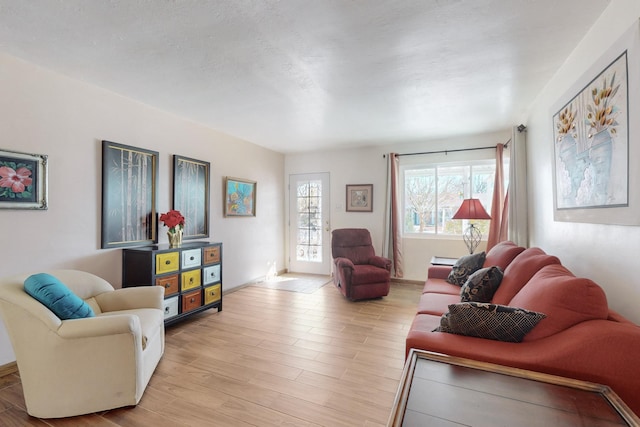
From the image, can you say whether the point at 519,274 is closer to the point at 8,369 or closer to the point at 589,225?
the point at 589,225

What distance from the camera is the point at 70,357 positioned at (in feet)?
5.71

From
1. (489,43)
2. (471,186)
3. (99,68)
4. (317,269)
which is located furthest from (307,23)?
(317,269)

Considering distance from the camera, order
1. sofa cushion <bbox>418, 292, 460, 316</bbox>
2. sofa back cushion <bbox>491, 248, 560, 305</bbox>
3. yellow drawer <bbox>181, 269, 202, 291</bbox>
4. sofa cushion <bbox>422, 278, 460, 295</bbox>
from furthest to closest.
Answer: yellow drawer <bbox>181, 269, 202, 291</bbox>
sofa cushion <bbox>422, 278, 460, 295</bbox>
sofa cushion <bbox>418, 292, 460, 316</bbox>
sofa back cushion <bbox>491, 248, 560, 305</bbox>

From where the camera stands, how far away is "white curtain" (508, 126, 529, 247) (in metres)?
3.48

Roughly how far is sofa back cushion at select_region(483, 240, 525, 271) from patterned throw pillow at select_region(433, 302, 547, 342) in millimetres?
1292

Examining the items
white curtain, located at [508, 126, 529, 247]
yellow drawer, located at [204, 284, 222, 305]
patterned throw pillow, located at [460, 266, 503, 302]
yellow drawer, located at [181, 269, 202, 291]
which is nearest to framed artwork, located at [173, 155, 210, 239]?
yellow drawer, located at [181, 269, 202, 291]

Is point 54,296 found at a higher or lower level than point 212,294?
higher

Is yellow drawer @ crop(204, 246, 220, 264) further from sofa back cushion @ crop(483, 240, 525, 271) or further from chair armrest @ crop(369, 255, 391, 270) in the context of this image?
sofa back cushion @ crop(483, 240, 525, 271)

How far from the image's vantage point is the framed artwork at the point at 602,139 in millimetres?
1447

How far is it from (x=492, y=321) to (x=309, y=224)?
14.7ft

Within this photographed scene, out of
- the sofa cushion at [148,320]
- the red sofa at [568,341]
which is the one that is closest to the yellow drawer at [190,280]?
the sofa cushion at [148,320]

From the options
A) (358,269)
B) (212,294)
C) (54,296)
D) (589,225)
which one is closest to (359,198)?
(358,269)

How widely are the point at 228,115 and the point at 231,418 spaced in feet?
10.4

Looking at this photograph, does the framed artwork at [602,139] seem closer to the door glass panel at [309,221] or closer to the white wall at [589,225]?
the white wall at [589,225]
